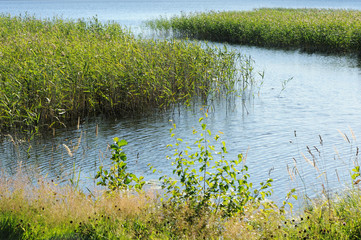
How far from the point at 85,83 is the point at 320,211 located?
28.0ft

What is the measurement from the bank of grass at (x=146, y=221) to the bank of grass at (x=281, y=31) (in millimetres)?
20701

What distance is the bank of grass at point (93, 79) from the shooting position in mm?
11461

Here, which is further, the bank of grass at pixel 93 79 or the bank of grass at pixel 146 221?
the bank of grass at pixel 93 79

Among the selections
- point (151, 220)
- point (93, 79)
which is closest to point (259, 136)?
point (93, 79)

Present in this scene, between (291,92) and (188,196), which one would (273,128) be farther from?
(188,196)

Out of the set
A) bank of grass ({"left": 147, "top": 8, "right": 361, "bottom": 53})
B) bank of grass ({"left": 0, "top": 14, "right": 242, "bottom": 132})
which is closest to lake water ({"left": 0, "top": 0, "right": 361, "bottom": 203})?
bank of grass ({"left": 0, "top": 14, "right": 242, "bottom": 132})

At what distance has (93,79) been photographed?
41.8ft

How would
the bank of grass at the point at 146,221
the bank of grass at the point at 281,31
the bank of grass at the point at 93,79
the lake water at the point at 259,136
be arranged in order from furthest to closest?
the bank of grass at the point at 281,31
the bank of grass at the point at 93,79
the lake water at the point at 259,136
the bank of grass at the point at 146,221

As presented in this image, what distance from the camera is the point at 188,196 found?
6051 mm

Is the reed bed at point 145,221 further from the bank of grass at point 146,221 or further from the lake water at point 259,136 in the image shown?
the lake water at point 259,136

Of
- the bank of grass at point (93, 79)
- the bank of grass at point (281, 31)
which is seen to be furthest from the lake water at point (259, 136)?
the bank of grass at point (281, 31)

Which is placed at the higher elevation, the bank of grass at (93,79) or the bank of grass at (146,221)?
Answer: the bank of grass at (93,79)

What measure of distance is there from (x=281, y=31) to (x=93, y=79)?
1783 cm

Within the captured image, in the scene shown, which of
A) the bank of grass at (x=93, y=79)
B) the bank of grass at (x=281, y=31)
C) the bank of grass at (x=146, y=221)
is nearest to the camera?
the bank of grass at (x=146, y=221)
